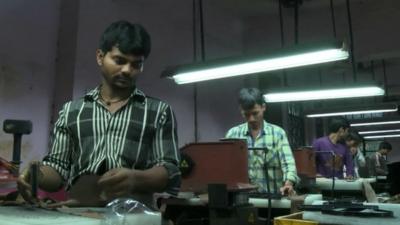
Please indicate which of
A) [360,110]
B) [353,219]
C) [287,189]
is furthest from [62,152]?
[360,110]

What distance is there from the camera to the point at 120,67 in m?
1.23

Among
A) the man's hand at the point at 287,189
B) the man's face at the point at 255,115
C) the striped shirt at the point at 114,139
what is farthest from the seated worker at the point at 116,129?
the man's face at the point at 255,115

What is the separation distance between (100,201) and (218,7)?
524cm

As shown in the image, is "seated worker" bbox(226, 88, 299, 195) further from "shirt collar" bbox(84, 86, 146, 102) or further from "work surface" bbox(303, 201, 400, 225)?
"shirt collar" bbox(84, 86, 146, 102)

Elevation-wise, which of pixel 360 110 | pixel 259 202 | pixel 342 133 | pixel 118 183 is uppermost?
pixel 360 110

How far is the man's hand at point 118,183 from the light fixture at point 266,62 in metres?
1.70

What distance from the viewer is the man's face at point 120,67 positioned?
1.23 m

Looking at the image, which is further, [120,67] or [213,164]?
[213,164]

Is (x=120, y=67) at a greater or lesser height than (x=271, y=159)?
greater

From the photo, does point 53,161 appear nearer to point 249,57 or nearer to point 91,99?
point 91,99

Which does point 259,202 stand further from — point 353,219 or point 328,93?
point 328,93

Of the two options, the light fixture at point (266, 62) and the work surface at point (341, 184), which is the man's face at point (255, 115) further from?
the work surface at point (341, 184)

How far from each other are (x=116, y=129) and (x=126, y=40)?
27 centimetres

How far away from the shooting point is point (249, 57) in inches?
105
